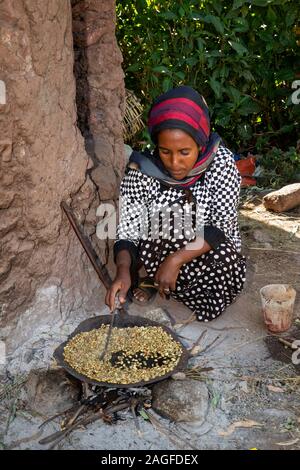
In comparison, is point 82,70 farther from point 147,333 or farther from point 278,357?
point 278,357

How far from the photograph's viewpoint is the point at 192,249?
302cm

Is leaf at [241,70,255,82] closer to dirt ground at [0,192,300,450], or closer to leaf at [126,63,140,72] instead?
leaf at [126,63,140,72]

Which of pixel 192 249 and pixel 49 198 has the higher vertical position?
pixel 49 198

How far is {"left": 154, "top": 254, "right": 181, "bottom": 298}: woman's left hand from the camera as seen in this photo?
117 inches

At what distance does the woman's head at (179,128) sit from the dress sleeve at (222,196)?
0.21 metres

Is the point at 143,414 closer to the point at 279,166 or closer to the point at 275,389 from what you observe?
the point at 275,389

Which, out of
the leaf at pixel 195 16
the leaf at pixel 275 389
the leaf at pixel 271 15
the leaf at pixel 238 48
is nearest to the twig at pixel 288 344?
the leaf at pixel 275 389

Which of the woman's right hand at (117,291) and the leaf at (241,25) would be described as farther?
the leaf at (241,25)

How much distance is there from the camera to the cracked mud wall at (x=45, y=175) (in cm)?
255

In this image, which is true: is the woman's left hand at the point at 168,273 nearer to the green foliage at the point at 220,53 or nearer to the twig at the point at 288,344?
the twig at the point at 288,344

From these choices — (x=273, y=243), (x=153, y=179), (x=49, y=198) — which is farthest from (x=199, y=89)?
(x=49, y=198)

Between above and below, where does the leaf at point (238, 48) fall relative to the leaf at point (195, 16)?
below
